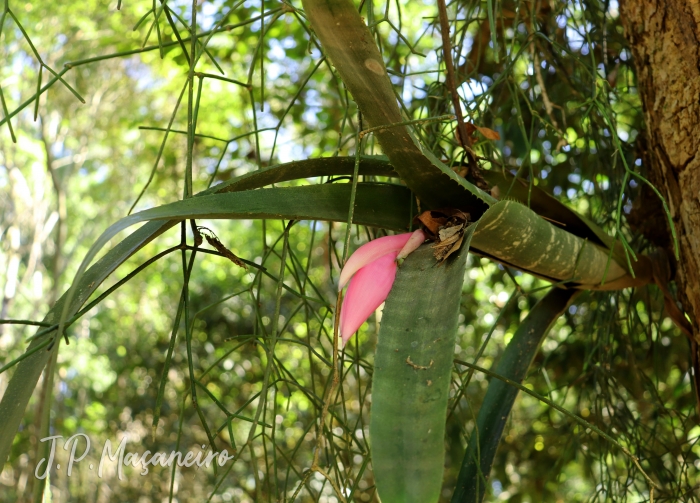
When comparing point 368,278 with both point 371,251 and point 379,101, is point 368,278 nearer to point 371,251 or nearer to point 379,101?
point 371,251

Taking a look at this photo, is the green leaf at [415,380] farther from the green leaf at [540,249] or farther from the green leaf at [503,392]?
the green leaf at [503,392]

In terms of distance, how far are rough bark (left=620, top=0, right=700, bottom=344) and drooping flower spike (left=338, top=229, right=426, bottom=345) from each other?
0.99 ft

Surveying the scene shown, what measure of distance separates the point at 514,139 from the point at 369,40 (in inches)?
38.1

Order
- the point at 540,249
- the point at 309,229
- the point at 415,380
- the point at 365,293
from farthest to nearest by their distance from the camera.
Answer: the point at 309,229, the point at 540,249, the point at 365,293, the point at 415,380

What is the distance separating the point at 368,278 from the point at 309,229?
245 cm

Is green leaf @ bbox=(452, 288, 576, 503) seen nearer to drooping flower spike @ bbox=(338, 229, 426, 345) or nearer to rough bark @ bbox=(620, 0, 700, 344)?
rough bark @ bbox=(620, 0, 700, 344)

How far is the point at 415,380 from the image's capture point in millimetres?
383

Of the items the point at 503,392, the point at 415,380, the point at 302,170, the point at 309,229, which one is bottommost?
the point at 415,380

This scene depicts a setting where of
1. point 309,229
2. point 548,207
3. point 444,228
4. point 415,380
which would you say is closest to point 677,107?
point 548,207

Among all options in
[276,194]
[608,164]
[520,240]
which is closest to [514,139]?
[608,164]

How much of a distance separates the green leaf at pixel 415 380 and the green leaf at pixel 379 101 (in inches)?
2.7

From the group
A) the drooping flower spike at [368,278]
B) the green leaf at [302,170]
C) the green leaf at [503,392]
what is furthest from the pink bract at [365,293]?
the green leaf at [503,392]

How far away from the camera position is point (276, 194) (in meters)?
0.49

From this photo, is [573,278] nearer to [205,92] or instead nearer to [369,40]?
[369,40]
